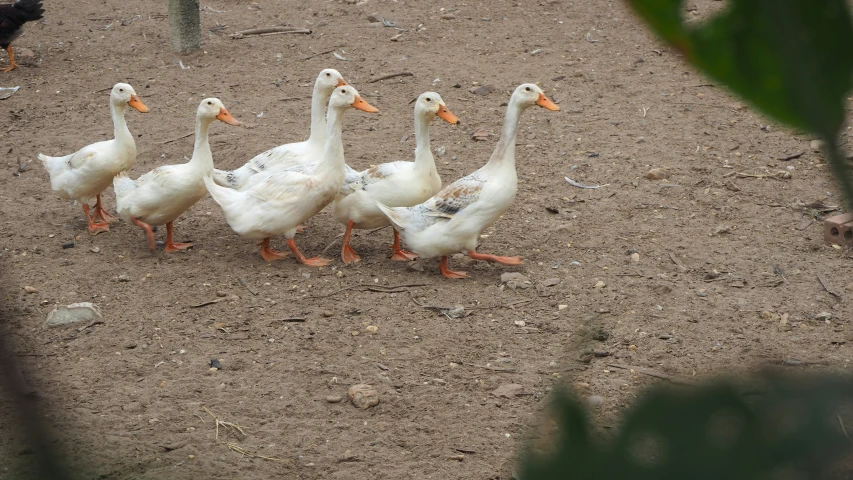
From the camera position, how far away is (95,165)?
6496 millimetres

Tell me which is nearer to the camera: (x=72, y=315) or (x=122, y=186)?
(x=72, y=315)

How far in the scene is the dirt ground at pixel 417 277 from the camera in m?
4.24

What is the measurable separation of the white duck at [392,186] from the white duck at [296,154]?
20.1 inches

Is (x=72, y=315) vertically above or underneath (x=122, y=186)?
underneath

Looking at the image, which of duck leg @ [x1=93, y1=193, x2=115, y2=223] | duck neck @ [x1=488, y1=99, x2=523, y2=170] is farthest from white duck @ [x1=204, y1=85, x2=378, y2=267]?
duck leg @ [x1=93, y1=193, x2=115, y2=223]

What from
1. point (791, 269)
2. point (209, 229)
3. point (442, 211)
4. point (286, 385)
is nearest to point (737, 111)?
point (791, 269)

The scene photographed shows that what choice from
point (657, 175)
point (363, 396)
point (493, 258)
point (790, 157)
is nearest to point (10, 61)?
point (493, 258)

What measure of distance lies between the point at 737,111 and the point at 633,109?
939 millimetres

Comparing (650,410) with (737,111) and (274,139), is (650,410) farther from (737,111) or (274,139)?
(737,111)

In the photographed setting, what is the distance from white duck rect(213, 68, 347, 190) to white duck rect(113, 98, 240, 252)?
0.84 feet

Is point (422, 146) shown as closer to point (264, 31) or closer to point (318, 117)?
point (318, 117)

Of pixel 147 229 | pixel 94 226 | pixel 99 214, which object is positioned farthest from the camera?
pixel 99 214

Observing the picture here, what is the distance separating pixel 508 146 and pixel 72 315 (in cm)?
287

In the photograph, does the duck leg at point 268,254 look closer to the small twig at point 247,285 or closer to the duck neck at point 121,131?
the small twig at point 247,285
